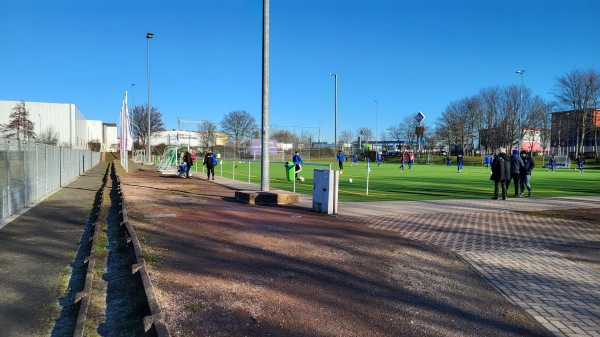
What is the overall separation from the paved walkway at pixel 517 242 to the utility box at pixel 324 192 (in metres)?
0.49

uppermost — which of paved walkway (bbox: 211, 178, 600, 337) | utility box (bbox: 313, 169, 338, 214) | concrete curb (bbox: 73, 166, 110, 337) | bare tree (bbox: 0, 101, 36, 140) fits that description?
bare tree (bbox: 0, 101, 36, 140)

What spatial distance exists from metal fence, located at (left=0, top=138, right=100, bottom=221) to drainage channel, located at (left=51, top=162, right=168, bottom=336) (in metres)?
4.21

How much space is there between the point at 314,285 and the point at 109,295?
91.4 inches

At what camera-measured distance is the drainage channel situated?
3916 mm

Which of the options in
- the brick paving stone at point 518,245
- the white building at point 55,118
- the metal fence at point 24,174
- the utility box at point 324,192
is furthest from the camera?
the white building at point 55,118

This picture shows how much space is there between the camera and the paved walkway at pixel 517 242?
15.6 feet

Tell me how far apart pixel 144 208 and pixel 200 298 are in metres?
7.76

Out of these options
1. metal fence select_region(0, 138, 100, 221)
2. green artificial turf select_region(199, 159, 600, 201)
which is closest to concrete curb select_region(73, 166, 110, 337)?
metal fence select_region(0, 138, 100, 221)

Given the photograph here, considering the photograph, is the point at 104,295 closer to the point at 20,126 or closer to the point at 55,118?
the point at 20,126

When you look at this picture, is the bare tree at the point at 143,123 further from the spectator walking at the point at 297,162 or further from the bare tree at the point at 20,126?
the spectator walking at the point at 297,162

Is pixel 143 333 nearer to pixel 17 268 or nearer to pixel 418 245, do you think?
pixel 17 268

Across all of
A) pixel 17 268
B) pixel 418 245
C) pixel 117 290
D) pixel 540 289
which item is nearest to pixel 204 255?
pixel 117 290

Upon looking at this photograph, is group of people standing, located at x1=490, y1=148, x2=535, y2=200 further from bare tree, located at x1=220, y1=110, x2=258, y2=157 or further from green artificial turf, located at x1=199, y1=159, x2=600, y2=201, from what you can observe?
bare tree, located at x1=220, y1=110, x2=258, y2=157

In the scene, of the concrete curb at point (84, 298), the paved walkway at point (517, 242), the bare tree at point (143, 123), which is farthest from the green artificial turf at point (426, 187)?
→ the bare tree at point (143, 123)
